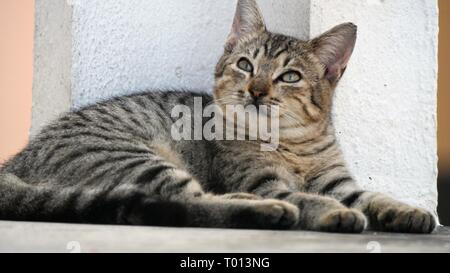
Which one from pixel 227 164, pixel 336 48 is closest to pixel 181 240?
pixel 227 164

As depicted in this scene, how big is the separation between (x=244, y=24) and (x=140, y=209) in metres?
1.59

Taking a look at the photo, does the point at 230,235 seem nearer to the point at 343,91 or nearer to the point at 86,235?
the point at 86,235

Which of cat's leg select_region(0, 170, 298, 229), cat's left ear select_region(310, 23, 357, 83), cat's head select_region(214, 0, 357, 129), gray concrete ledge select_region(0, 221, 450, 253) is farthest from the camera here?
Answer: cat's left ear select_region(310, 23, 357, 83)

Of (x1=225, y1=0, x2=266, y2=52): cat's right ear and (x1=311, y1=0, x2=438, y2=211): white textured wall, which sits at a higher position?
(x1=225, y1=0, x2=266, y2=52): cat's right ear

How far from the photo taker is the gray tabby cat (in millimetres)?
2438

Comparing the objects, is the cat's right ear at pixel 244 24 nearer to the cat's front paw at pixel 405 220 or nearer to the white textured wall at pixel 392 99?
the white textured wall at pixel 392 99

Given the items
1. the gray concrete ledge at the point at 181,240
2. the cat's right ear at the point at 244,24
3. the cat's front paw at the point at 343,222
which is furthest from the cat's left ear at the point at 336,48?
the gray concrete ledge at the point at 181,240

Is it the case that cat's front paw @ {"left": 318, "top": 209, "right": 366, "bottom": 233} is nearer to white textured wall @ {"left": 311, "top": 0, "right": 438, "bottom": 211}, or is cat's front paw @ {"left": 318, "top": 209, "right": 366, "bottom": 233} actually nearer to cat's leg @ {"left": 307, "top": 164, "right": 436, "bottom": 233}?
cat's leg @ {"left": 307, "top": 164, "right": 436, "bottom": 233}

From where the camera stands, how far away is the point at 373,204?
291cm

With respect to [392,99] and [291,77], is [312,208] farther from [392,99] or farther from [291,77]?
[392,99]

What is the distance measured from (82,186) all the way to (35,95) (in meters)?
1.41

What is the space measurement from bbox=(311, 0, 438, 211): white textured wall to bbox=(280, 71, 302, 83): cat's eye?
1.49ft

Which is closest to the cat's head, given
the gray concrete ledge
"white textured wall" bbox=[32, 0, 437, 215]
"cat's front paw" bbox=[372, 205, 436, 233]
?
"white textured wall" bbox=[32, 0, 437, 215]

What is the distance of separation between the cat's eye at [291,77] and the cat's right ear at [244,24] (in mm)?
403
